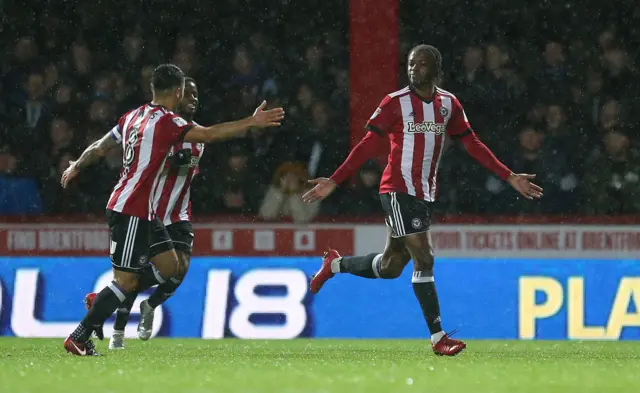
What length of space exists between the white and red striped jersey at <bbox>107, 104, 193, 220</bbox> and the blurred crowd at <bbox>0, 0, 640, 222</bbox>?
4.97 metres

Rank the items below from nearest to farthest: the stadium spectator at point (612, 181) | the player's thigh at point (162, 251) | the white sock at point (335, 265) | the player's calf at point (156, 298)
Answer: the player's thigh at point (162, 251)
the player's calf at point (156, 298)
the white sock at point (335, 265)
the stadium spectator at point (612, 181)

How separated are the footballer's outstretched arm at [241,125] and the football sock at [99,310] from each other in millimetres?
929

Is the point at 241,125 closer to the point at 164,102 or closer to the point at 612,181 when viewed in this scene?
the point at 164,102

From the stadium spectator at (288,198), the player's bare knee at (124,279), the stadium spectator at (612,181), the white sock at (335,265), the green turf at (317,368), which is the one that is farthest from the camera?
the stadium spectator at (288,198)

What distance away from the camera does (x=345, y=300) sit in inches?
385

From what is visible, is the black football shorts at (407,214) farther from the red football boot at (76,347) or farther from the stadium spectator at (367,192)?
the stadium spectator at (367,192)

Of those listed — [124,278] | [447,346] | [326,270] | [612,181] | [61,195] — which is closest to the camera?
[124,278]

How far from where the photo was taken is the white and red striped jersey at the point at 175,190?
819 cm

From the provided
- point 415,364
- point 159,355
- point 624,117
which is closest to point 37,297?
point 159,355

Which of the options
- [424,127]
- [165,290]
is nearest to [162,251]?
[165,290]

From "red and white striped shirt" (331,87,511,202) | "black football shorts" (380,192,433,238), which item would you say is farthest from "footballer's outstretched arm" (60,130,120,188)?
"black football shorts" (380,192,433,238)

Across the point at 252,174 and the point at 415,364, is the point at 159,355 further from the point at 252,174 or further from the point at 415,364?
the point at 252,174

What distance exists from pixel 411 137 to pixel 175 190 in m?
1.57

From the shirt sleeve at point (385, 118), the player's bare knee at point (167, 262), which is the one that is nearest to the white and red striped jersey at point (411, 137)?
the shirt sleeve at point (385, 118)
